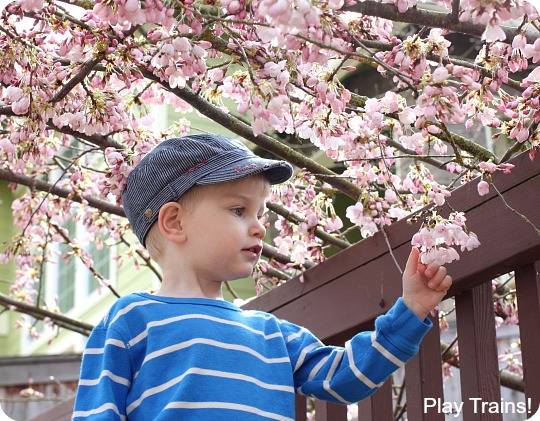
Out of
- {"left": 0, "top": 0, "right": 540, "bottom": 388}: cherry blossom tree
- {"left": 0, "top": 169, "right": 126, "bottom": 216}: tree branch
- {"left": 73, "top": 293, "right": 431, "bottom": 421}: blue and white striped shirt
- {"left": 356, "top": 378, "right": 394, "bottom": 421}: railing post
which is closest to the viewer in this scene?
{"left": 0, "top": 0, "right": 540, "bottom": 388}: cherry blossom tree

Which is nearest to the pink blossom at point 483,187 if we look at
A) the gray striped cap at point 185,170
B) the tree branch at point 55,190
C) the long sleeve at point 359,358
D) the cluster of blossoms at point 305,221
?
the long sleeve at point 359,358

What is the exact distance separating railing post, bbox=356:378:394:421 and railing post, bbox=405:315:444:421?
22 centimetres

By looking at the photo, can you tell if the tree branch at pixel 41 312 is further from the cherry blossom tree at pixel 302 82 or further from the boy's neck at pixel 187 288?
the boy's neck at pixel 187 288

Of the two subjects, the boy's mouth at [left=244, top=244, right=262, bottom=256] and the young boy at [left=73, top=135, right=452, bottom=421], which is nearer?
the young boy at [left=73, top=135, right=452, bottom=421]

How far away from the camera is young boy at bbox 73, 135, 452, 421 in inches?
85.4

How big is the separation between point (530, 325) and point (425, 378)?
0.39m

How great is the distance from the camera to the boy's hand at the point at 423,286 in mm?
2195

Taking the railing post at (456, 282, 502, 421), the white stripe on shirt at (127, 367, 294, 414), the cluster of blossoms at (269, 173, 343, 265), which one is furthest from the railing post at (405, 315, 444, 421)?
the cluster of blossoms at (269, 173, 343, 265)

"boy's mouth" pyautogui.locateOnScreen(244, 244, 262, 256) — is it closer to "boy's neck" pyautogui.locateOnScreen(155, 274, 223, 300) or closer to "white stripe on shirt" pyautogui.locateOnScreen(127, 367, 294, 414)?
"boy's neck" pyautogui.locateOnScreen(155, 274, 223, 300)

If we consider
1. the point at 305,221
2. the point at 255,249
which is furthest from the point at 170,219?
the point at 305,221

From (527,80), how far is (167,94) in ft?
5.20

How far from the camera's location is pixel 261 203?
2.40 m

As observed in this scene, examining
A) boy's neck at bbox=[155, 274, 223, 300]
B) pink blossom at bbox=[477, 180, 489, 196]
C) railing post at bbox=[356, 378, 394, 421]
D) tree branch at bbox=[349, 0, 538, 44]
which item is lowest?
railing post at bbox=[356, 378, 394, 421]

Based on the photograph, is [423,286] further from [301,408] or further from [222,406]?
[301,408]
